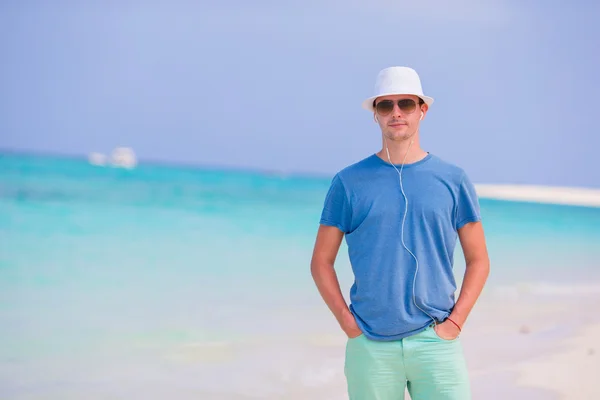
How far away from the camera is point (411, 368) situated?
2543 millimetres

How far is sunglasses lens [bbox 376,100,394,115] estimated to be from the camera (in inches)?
106

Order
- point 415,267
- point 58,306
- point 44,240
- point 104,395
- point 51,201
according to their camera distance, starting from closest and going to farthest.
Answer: point 415,267 → point 104,395 → point 58,306 → point 44,240 → point 51,201

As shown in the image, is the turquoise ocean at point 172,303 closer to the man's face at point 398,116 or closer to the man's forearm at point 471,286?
the man's forearm at point 471,286

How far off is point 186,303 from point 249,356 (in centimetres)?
189

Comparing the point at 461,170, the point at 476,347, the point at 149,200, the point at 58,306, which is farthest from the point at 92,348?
the point at 149,200

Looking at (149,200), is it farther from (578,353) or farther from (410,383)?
(410,383)

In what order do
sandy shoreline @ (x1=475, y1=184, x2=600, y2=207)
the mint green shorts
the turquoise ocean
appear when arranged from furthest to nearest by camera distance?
sandy shoreline @ (x1=475, y1=184, x2=600, y2=207)
the turquoise ocean
the mint green shorts

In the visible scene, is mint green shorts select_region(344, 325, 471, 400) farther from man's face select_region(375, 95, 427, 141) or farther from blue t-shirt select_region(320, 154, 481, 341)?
man's face select_region(375, 95, 427, 141)

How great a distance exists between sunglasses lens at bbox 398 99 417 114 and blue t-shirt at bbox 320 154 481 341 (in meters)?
0.18

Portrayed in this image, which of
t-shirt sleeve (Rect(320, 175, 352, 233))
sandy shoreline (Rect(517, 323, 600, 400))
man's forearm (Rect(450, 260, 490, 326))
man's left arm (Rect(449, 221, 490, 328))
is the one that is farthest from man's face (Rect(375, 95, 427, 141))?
sandy shoreline (Rect(517, 323, 600, 400))

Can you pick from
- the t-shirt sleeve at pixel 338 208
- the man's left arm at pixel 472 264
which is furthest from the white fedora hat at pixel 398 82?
the man's left arm at pixel 472 264

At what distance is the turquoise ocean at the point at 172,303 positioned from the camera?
15.5ft

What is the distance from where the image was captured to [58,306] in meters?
6.66

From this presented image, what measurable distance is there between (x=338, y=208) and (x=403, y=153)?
11.4 inches
